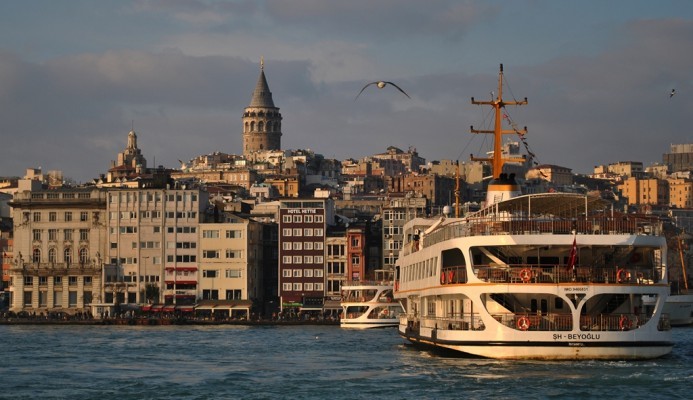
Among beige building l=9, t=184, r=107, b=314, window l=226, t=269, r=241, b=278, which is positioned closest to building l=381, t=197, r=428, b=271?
window l=226, t=269, r=241, b=278

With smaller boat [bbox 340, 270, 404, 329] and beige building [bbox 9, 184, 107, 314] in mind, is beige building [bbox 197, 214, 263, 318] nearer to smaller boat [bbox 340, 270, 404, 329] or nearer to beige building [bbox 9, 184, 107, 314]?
beige building [bbox 9, 184, 107, 314]

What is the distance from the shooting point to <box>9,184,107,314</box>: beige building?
394ft

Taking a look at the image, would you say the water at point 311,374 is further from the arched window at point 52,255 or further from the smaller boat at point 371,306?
the arched window at point 52,255

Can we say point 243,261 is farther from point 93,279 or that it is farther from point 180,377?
point 180,377

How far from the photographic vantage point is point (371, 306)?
3888 inches

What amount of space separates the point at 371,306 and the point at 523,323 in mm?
54082

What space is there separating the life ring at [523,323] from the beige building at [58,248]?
78934 mm

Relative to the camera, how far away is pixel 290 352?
62.6 meters

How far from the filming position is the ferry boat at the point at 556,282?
44.8 meters

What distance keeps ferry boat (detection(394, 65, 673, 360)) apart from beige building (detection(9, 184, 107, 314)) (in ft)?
244

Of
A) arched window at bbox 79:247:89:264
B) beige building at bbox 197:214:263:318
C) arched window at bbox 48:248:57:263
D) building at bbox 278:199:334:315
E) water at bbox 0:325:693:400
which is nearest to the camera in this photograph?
water at bbox 0:325:693:400

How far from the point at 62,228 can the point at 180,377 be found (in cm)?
7605

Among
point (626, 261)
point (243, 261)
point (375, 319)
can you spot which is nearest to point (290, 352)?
point (626, 261)

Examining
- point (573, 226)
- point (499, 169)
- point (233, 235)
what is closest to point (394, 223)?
point (233, 235)
